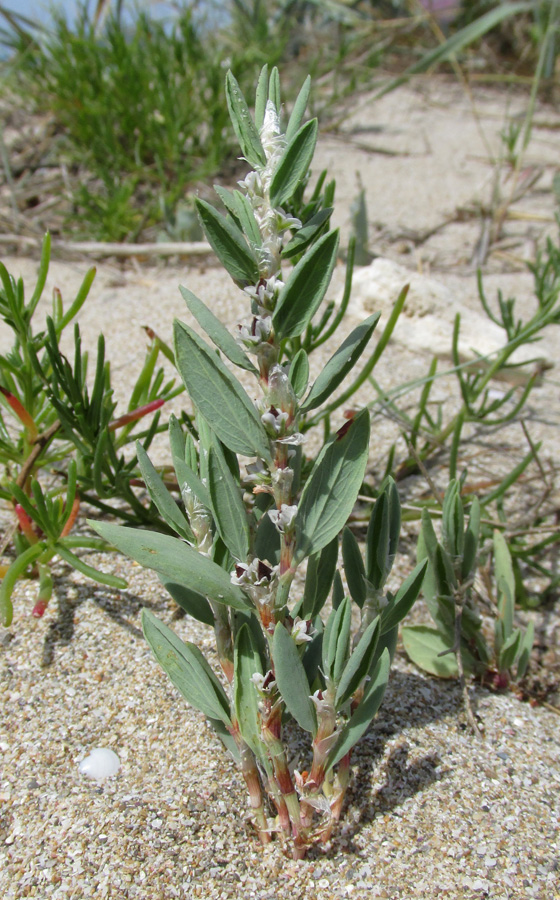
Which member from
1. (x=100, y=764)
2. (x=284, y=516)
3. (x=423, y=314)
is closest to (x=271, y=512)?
(x=284, y=516)

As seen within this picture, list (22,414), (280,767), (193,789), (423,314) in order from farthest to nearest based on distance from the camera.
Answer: (423,314) < (22,414) < (193,789) < (280,767)

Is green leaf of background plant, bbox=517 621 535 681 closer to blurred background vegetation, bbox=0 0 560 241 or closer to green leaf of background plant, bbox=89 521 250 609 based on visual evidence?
green leaf of background plant, bbox=89 521 250 609

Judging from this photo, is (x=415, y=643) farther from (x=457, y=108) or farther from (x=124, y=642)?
(x=457, y=108)

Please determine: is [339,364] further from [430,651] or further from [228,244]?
[430,651]

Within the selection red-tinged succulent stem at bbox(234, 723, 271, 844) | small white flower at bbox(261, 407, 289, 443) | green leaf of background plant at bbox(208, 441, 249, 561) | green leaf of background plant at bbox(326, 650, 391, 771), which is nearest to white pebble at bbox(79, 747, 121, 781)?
red-tinged succulent stem at bbox(234, 723, 271, 844)

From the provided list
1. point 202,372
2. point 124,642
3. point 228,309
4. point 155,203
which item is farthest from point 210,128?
point 202,372

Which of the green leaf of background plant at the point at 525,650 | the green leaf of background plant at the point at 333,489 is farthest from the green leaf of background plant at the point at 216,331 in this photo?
the green leaf of background plant at the point at 525,650

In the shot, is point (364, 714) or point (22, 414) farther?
point (22, 414)

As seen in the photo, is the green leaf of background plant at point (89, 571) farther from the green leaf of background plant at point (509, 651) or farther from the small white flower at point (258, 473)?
the green leaf of background plant at point (509, 651)
